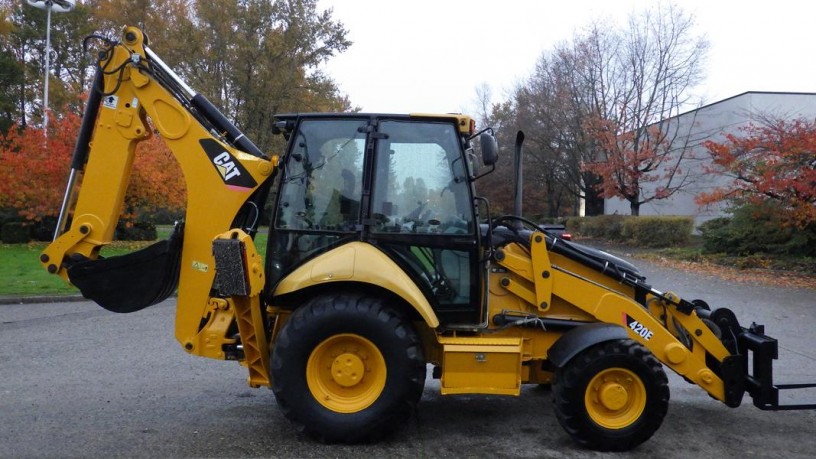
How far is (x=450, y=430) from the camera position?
4.83 m

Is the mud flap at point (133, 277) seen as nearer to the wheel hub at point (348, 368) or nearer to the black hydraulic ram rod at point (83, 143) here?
the black hydraulic ram rod at point (83, 143)

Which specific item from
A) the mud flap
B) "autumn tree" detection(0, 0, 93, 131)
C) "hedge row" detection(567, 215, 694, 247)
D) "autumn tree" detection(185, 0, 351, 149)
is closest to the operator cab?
the mud flap

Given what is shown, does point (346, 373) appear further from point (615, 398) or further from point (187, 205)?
point (615, 398)

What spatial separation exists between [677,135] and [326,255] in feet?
89.7

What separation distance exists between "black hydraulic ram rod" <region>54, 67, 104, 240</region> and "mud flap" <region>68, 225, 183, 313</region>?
48 centimetres

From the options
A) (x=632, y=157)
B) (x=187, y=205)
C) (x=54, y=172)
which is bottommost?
(x=187, y=205)

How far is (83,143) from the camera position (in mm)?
4984

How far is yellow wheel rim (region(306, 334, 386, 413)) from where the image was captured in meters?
4.42

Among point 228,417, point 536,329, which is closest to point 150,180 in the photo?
point 228,417

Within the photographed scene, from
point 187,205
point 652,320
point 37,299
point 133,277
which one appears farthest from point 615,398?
point 37,299

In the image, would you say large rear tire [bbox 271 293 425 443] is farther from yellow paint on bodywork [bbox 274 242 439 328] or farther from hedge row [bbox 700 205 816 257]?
hedge row [bbox 700 205 816 257]

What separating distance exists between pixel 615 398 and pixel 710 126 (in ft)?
88.1

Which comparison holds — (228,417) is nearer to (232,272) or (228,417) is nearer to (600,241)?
(232,272)

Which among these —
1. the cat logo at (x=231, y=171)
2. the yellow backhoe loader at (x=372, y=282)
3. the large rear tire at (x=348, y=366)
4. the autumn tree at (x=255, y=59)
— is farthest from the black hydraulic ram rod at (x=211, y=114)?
the autumn tree at (x=255, y=59)
